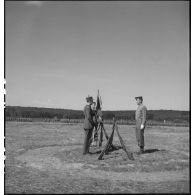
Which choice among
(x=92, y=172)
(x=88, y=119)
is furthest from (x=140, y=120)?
(x=92, y=172)

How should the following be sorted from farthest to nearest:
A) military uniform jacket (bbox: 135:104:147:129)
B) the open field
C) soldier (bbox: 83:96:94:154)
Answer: military uniform jacket (bbox: 135:104:147:129), soldier (bbox: 83:96:94:154), the open field

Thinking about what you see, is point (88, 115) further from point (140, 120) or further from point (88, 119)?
point (140, 120)

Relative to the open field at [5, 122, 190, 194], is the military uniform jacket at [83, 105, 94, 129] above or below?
above

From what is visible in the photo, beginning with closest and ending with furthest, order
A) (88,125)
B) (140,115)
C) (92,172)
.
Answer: (92,172) → (88,125) → (140,115)

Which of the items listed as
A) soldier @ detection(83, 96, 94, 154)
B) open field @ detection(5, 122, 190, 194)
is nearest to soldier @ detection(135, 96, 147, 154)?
open field @ detection(5, 122, 190, 194)

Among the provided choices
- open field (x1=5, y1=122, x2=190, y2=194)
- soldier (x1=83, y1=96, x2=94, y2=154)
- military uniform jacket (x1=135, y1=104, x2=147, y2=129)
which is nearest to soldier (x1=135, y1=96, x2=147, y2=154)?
military uniform jacket (x1=135, y1=104, x2=147, y2=129)

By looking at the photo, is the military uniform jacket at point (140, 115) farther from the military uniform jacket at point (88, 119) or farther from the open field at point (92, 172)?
the military uniform jacket at point (88, 119)

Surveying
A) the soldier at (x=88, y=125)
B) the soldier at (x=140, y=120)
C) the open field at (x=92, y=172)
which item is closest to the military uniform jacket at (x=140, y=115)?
the soldier at (x=140, y=120)

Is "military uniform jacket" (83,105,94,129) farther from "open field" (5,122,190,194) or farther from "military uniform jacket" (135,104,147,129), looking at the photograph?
"military uniform jacket" (135,104,147,129)

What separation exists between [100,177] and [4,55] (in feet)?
14.6

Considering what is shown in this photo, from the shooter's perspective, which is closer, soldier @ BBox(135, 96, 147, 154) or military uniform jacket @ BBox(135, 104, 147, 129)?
→ soldier @ BBox(135, 96, 147, 154)

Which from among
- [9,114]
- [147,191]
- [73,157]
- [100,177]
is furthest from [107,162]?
[9,114]

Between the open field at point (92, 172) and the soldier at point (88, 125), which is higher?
the soldier at point (88, 125)

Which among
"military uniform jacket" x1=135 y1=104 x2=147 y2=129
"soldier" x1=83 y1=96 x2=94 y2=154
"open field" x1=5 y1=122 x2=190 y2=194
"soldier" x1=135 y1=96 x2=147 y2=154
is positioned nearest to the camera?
"open field" x1=5 y1=122 x2=190 y2=194
